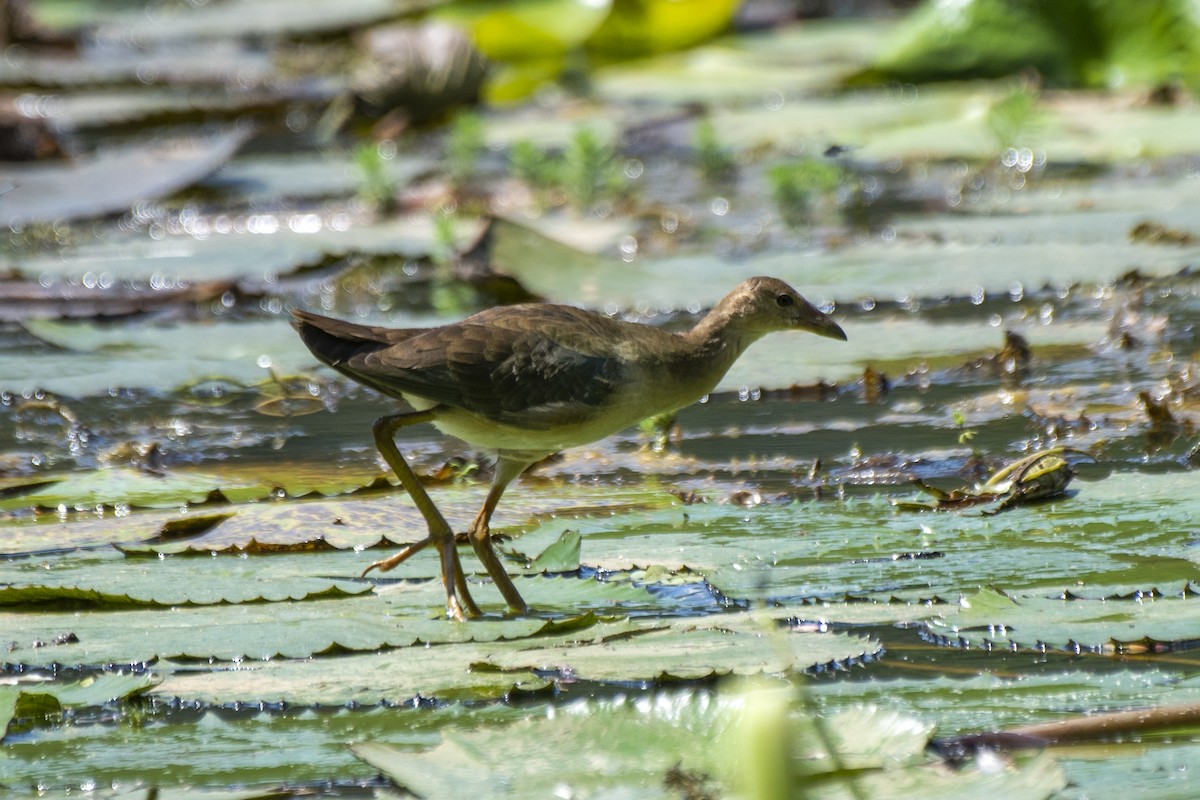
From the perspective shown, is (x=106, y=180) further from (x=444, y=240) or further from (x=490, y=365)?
(x=490, y=365)

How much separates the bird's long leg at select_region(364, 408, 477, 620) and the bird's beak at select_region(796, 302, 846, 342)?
957 mm

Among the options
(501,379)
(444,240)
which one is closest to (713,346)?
(501,379)

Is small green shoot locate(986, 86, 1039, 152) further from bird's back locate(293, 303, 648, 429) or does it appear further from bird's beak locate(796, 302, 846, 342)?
bird's back locate(293, 303, 648, 429)

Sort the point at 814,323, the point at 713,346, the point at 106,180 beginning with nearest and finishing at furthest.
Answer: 1. the point at 713,346
2. the point at 814,323
3. the point at 106,180

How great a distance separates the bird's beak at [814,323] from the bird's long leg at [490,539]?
0.78 metres

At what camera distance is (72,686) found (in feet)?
8.93

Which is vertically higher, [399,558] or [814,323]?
[814,323]

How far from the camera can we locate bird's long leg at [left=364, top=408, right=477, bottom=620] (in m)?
3.23

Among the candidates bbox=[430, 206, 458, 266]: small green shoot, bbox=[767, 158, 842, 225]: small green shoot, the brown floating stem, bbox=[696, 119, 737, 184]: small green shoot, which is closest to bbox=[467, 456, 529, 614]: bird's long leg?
the brown floating stem

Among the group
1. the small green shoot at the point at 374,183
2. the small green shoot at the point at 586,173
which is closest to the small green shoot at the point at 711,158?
the small green shoot at the point at 586,173

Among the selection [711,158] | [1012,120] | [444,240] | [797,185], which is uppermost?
[711,158]

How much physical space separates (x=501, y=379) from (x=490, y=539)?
1.11ft

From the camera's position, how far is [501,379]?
3482 millimetres

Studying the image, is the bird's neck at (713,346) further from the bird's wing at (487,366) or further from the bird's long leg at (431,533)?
the bird's long leg at (431,533)
